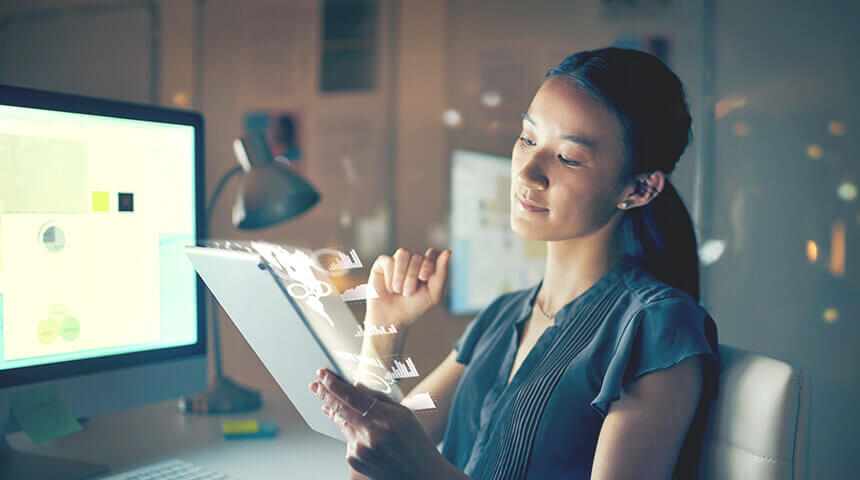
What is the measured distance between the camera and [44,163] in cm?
80

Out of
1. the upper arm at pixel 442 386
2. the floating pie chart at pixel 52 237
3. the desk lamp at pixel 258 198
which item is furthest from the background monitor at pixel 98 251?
the upper arm at pixel 442 386

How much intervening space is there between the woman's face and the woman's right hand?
4.8 inches

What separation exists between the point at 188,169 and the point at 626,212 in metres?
0.64

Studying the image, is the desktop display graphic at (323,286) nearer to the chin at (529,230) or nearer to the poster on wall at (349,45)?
the chin at (529,230)

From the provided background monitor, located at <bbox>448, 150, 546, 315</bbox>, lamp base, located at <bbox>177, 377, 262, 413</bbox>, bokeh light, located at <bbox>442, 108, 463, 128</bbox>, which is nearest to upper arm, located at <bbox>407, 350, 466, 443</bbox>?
lamp base, located at <bbox>177, 377, 262, 413</bbox>

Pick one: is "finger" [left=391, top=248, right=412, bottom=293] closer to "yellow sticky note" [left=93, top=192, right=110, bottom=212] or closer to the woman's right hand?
the woman's right hand

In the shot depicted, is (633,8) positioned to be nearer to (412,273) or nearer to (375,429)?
(412,273)

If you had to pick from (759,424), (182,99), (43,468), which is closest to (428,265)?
(759,424)

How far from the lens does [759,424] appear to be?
25.7 inches

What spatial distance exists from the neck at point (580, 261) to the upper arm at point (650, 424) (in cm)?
19

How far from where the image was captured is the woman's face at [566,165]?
74 centimetres

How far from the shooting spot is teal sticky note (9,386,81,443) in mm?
795

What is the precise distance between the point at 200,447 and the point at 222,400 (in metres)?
0.25

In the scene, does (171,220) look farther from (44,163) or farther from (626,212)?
(626,212)
